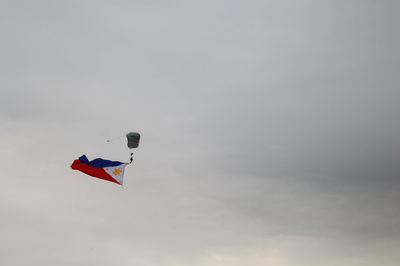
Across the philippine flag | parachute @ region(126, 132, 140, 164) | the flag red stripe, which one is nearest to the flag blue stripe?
the philippine flag

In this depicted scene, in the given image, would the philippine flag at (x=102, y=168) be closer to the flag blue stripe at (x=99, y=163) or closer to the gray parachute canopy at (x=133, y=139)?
the flag blue stripe at (x=99, y=163)

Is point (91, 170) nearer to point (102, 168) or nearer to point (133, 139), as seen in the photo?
point (102, 168)

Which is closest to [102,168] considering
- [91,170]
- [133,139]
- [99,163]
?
[99,163]

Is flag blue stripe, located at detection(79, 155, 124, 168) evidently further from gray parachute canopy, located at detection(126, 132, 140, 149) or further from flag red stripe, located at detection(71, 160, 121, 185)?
gray parachute canopy, located at detection(126, 132, 140, 149)

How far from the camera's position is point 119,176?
9325cm

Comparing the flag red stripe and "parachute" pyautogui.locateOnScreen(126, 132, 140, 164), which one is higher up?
"parachute" pyautogui.locateOnScreen(126, 132, 140, 164)

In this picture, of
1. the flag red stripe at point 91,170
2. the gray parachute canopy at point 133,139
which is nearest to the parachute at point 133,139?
the gray parachute canopy at point 133,139

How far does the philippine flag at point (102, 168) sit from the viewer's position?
9325cm

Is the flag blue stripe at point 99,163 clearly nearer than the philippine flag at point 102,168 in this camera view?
No

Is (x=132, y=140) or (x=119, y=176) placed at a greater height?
(x=132, y=140)

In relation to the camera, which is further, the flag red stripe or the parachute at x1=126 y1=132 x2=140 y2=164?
the parachute at x1=126 y1=132 x2=140 y2=164

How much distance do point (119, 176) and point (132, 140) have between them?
282 inches

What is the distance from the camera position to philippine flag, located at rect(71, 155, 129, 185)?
9325 cm

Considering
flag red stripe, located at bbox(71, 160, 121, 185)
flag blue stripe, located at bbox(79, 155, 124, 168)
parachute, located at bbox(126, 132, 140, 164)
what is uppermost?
A: parachute, located at bbox(126, 132, 140, 164)
